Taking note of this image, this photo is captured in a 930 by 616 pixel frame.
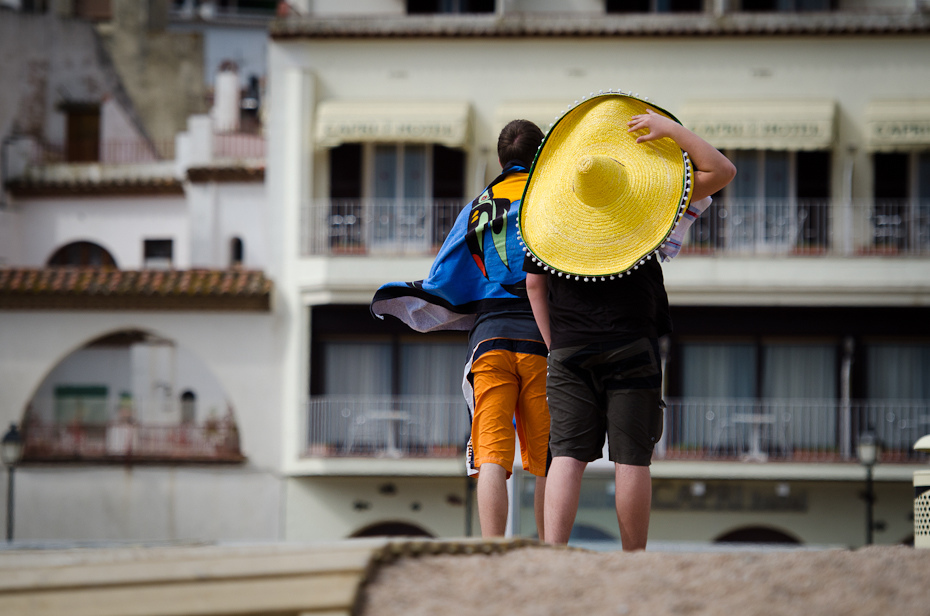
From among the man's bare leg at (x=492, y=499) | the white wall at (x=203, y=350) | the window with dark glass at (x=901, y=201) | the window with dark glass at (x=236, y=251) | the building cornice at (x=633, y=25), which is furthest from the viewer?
the window with dark glass at (x=236, y=251)

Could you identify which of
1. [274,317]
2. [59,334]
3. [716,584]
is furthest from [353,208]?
[716,584]

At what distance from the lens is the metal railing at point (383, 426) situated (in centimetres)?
2158

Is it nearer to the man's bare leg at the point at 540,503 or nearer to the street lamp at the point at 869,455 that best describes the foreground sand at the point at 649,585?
the man's bare leg at the point at 540,503

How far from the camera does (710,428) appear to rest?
850 inches

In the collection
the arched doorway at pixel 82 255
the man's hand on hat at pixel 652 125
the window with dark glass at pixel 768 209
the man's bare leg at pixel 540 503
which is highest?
the window with dark glass at pixel 768 209

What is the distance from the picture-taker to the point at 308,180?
22.2 m

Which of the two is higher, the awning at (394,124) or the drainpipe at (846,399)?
the awning at (394,124)

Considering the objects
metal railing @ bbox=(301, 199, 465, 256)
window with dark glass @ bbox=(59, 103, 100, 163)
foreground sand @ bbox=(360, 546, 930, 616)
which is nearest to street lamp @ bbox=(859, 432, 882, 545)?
metal railing @ bbox=(301, 199, 465, 256)

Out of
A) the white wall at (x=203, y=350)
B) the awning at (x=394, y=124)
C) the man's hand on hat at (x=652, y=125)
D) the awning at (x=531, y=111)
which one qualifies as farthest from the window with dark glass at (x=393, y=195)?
the man's hand on hat at (x=652, y=125)

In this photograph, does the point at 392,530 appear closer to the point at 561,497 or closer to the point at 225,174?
the point at 225,174

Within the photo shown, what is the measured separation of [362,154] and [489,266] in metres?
16.9

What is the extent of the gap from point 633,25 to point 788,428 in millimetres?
7745

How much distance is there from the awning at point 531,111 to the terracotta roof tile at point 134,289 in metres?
5.18

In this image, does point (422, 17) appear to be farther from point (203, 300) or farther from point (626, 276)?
point (626, 276)
